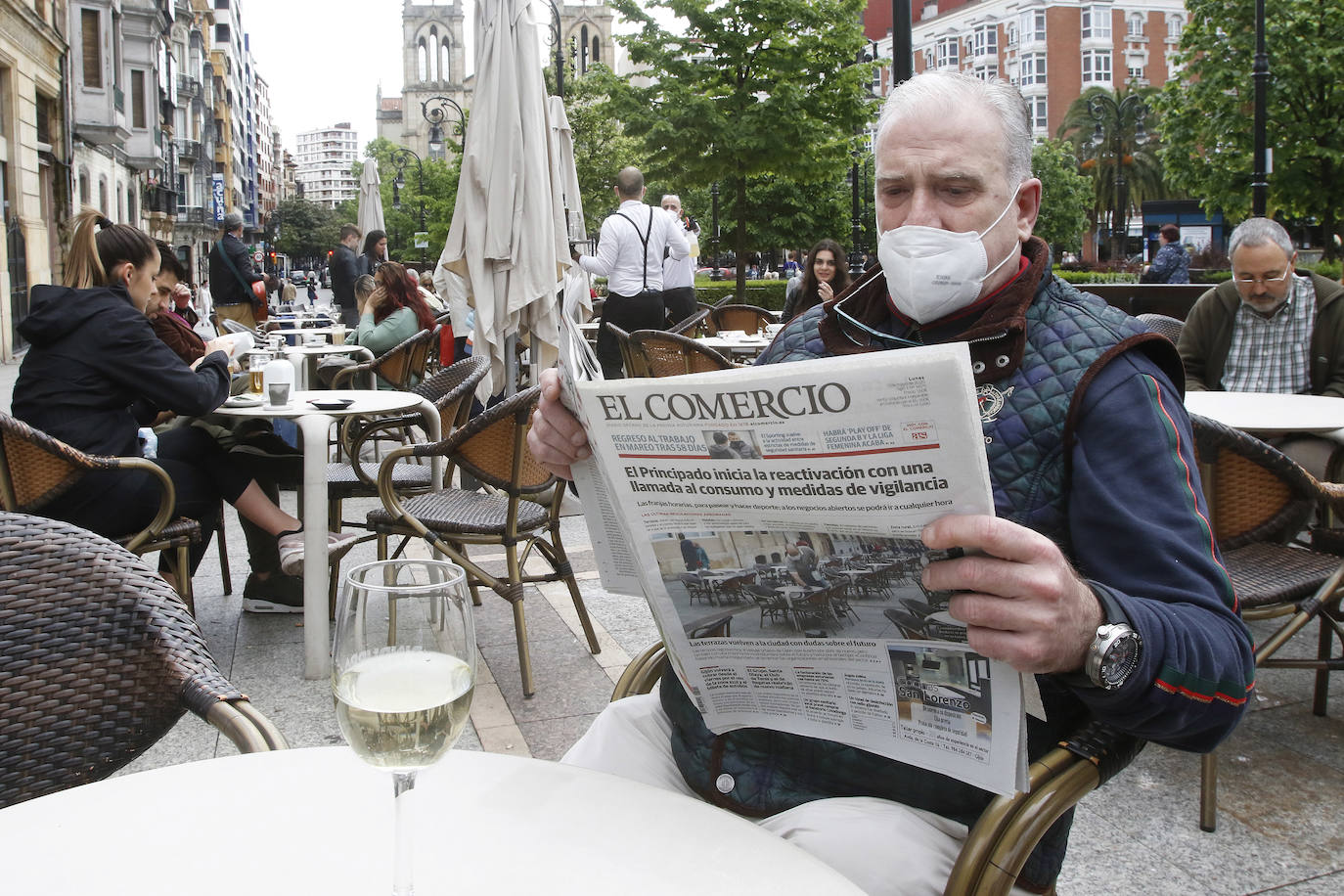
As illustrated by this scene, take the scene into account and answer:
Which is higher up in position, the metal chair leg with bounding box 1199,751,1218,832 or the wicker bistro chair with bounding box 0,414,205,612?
the wicker bistro chair with bounding box 0,414,205,612

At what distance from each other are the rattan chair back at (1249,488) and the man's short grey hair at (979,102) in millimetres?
1375

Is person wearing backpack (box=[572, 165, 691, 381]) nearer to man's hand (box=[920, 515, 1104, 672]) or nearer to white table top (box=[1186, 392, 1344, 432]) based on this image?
white table top (box=[1186, 392, 1344, 432])

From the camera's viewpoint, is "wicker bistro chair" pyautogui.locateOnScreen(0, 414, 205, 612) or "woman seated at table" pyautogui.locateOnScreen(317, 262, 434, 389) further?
"woman seated at table" pyautogui.locateOnScreen(317, 262, 434, 389)

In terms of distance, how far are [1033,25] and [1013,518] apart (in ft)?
227

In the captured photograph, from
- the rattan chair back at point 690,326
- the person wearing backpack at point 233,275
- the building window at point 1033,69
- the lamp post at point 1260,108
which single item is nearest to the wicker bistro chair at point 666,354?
the rattan chair back at point 690,326

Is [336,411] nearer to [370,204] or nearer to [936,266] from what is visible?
[936,266]

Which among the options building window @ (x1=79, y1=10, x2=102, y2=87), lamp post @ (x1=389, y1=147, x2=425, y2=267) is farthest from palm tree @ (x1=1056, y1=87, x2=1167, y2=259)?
building window @ (x1=79, y1=10, x2=102, y2=87)

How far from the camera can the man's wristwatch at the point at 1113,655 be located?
3.85ft

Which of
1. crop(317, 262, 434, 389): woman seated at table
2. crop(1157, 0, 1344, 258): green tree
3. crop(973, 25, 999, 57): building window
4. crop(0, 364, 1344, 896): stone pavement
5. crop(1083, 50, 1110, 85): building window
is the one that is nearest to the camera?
crop(0, 364, 1344, 896): stone pavement

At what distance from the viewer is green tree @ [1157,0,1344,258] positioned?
21266 mm

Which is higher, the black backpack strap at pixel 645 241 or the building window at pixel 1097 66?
the building window at pixel 1097 66

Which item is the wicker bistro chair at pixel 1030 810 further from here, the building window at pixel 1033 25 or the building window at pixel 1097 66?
the building window at pixel 1097 66

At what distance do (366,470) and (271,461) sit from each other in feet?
1.70

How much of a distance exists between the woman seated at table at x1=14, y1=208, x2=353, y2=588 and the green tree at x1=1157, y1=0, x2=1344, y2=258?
72.7 ft
